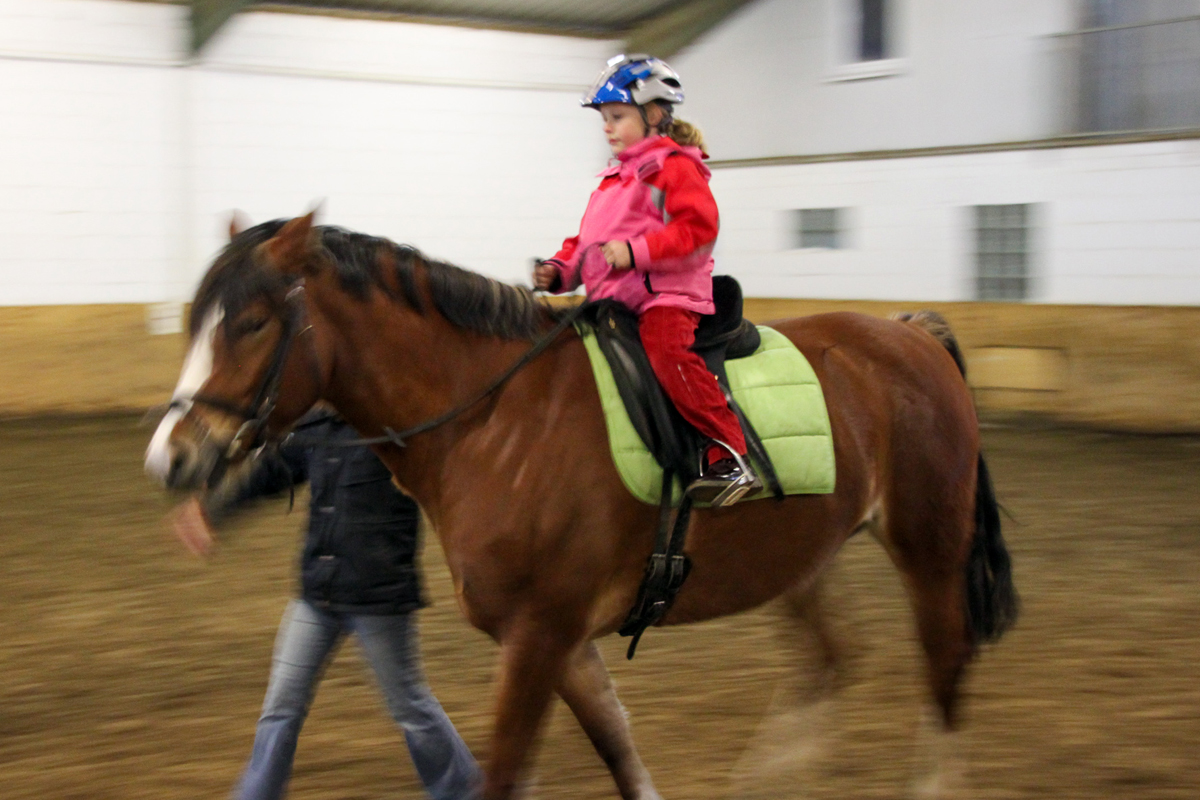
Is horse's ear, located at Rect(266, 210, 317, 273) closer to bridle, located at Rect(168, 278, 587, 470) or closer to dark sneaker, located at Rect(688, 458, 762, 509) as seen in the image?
bridle, located at Rect(168, 278, 587, 470)

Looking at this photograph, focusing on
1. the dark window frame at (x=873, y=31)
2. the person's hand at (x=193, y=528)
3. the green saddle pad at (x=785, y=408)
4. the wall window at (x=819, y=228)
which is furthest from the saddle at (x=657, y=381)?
the dark window frame at (x=873, y=31)

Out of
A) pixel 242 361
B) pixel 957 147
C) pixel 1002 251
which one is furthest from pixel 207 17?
pixel 242 361

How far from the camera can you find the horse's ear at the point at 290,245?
9.39 ft

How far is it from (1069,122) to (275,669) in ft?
34.2

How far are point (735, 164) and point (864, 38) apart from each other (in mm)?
2034

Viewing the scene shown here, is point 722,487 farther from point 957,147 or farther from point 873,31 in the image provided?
point 873,31

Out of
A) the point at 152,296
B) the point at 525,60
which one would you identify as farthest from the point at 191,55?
the point at 525,60

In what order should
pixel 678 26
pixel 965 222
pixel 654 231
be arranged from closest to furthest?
pixel 654 231 → pixel 965 222 → pixel 678 26

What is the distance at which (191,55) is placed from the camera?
12406 millimetres

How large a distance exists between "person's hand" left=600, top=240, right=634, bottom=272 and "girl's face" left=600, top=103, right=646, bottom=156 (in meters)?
0.35

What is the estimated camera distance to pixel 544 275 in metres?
3.41

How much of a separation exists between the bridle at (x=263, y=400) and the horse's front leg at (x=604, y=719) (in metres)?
1.12

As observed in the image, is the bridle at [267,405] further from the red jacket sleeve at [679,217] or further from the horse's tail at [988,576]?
the horse's tail at [988,576]

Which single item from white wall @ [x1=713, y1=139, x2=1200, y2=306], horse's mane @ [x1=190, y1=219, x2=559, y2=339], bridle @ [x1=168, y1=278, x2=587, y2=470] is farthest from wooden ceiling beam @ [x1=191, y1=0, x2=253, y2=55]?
bridle @ [x1=168, y1=278, x2=587, y2=470]
